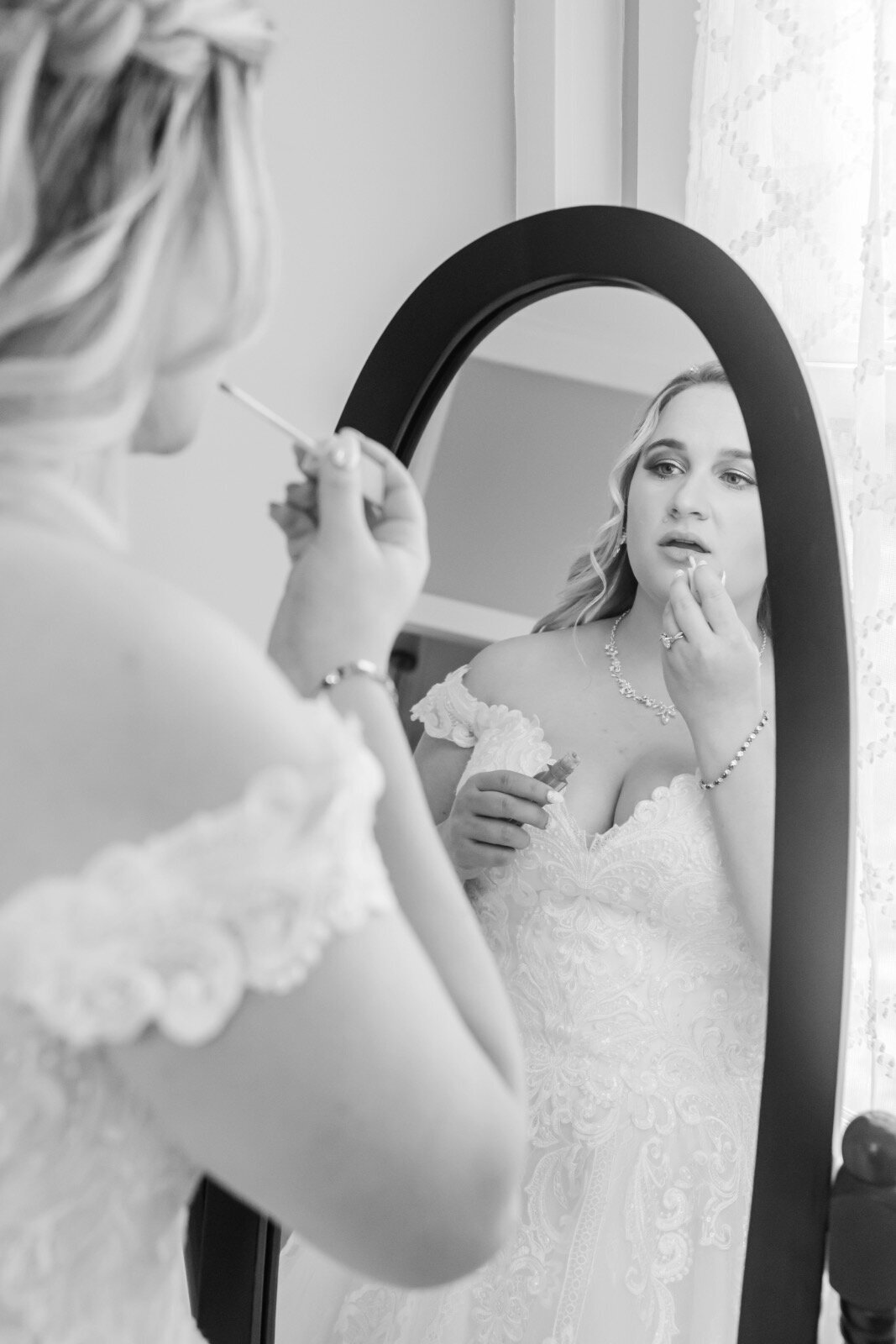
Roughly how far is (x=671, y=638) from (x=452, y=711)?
0.52 feet

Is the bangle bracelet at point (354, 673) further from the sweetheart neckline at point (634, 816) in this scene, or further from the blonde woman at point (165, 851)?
the sweetheart neckline at point (634, 816)

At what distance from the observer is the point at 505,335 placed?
3.20 feet

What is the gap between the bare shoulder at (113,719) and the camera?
1.40ft

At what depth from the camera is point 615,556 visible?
2.89ft

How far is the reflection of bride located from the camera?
809 millimetres

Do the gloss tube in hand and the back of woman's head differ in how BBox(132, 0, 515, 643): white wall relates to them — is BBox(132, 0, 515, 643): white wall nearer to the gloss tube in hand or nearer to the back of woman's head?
the gloss tube in hand

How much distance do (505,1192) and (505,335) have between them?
2.12 ft

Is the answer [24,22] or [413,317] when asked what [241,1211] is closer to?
[413,317]

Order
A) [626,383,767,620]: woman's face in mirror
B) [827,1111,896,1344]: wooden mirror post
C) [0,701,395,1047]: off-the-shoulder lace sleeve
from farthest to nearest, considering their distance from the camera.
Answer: [626,383,767,620]: woman's face in mirror < [827,1111,896,1344]: wooden mirror post < [0,701,395,1047]: off-the-shoulder lace sleeve

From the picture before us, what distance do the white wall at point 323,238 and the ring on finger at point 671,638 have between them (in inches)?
21.6

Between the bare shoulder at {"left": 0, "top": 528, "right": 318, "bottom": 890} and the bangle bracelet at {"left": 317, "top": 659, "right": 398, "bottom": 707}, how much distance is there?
129 millimetres

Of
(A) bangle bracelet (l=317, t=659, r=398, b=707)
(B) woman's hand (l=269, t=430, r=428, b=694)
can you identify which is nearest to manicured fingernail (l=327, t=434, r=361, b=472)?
(B) woman's hand (l=269, t=430, r=428, b=694)

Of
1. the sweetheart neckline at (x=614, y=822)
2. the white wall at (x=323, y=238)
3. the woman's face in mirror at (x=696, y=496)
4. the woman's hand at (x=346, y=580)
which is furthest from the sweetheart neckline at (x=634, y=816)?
the white wall at (x=323, y=238)

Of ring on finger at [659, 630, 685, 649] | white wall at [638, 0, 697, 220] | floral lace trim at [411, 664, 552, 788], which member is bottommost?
floral lace trim at [411, 664, 552, 788]
